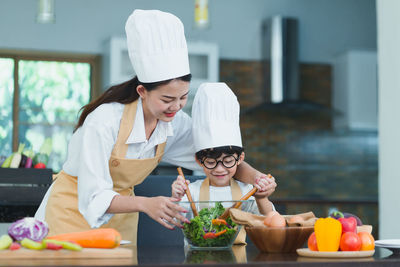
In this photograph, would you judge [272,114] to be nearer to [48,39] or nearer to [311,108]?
[311,108]

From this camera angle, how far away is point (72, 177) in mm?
2104

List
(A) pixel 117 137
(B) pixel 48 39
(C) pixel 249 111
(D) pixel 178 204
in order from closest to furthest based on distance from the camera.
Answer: (D) pixel 178 204 < (A) pixel 117 137 < (B) pixel 48 39 < (C) pixel 249 111

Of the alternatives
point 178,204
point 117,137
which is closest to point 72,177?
point 117,137

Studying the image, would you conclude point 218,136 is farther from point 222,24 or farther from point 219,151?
point 222,24

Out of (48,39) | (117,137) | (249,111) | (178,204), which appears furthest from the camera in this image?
(249,111)

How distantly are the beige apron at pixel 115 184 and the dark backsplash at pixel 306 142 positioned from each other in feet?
16.2

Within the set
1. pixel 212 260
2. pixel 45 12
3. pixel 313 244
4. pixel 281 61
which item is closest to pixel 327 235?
pixel 313 244

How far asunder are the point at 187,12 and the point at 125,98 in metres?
5.06

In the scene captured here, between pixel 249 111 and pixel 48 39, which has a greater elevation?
pixel 48 39

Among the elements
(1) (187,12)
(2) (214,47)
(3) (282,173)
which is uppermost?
(1) (187,12)

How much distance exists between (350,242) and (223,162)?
0.69m

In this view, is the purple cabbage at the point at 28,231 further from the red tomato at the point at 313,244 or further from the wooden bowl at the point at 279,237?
the red tomato at the point at 313,244

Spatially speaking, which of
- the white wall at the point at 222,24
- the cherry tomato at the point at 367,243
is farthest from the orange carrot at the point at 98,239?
the white wall at the point at 222,24

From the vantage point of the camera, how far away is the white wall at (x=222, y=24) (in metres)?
6.59
